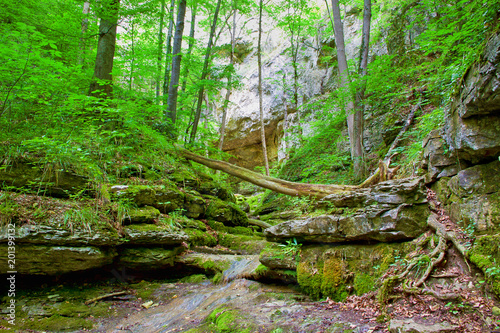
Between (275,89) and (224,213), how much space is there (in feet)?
57.0

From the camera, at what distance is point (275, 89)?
914 inches

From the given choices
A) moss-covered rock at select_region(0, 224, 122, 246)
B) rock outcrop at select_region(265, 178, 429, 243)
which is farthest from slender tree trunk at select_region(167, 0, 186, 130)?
rock outcrop at select_region(265, 178, 429, 243)

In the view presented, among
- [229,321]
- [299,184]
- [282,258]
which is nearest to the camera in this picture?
[229,321]

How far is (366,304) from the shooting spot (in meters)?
3.10

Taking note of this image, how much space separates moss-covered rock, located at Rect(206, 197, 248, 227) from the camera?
844 cm

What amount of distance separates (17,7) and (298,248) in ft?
32.8

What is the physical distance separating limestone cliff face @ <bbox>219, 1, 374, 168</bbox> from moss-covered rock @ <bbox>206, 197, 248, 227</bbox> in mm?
12376

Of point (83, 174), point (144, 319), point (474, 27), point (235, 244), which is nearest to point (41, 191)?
point (83, 174)

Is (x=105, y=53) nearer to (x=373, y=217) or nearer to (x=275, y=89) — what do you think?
(x=373, y=217)

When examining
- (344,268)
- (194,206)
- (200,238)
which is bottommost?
(200,238)

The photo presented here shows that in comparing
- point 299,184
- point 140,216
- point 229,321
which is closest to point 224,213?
point 299,184

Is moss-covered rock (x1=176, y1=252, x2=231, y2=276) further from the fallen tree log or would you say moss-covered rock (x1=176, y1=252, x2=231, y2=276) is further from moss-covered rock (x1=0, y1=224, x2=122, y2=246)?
the fallen tree log

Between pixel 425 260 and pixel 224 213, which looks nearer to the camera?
pixel 425 260

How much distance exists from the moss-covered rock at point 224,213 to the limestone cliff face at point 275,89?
40.6ft
